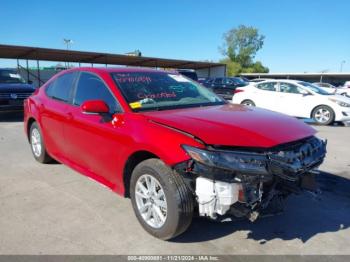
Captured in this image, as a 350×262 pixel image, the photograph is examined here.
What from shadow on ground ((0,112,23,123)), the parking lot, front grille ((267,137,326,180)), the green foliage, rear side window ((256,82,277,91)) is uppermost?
the green foliage

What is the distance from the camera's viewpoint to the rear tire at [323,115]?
1109 cm

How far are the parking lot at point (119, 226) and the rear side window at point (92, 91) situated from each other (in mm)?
1207

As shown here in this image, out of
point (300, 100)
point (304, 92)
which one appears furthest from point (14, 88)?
point (304, 92)

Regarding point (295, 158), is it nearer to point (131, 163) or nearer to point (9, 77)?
point (131, 163)

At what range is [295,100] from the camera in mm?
11797

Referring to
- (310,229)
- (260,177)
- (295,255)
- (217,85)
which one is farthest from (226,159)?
(217,85)

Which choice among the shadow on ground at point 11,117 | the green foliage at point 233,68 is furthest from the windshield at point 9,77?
the green foliage at point 233,68

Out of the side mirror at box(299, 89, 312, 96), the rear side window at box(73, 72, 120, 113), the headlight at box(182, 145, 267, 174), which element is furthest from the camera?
the side mirror at box(299, 89, 312, 96)

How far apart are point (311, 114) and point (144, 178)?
9.74m

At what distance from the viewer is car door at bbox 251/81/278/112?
40.8 feet

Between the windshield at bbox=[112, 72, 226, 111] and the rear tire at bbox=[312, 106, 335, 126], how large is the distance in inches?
313

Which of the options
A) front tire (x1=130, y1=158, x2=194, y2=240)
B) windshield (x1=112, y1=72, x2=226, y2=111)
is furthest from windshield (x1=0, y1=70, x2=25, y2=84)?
front tire (x1=130, y1=158, x2=194, y2=240)

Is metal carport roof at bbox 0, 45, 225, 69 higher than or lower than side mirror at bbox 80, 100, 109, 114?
higher

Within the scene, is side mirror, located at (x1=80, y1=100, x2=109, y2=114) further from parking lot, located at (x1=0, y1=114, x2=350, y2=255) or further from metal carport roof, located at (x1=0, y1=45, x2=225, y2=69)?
metal carport roof, located at (x1=0, y1=45, x2=225, y2=69)
